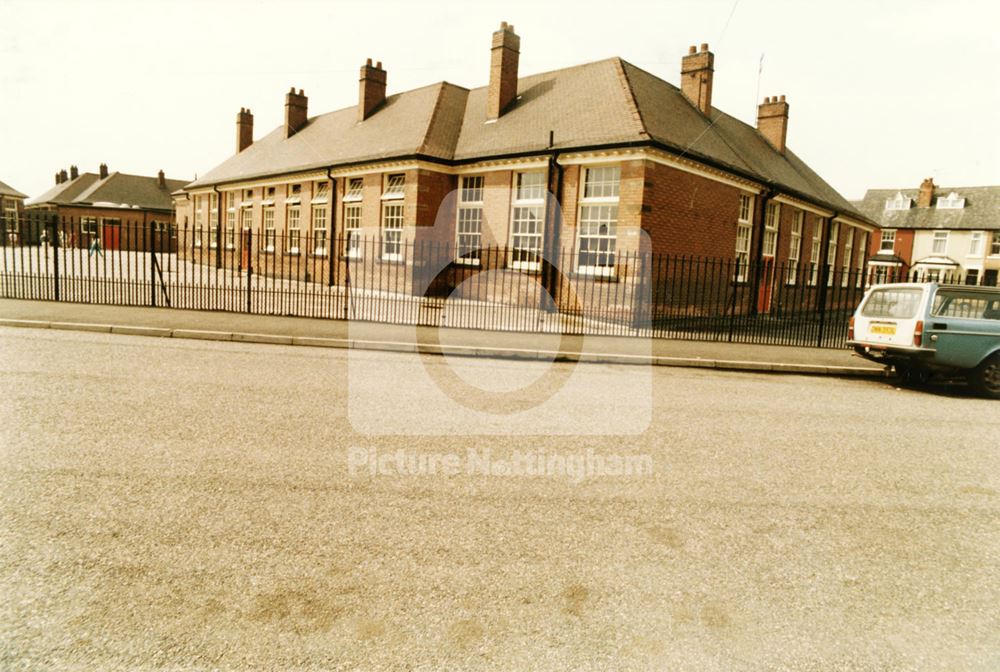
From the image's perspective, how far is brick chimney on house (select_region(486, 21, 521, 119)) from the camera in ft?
70.6

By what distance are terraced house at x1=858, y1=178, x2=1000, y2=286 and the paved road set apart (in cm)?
4632

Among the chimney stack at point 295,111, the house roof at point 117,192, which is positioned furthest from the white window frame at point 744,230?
the house roof at point 117,192

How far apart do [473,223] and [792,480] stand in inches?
689

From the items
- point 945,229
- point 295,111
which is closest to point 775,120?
point 295,111

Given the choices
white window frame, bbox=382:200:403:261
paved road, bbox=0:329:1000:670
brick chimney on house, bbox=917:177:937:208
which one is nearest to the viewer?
paved road, bbox=0:329:1000:670

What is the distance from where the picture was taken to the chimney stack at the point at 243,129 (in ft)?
135

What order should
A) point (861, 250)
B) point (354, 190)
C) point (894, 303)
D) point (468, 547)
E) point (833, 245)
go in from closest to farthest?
1. point (468, 547)
2. point (894, 303)
3. point (354, 190)
4. point (833, 245)
5. point (861, 250)

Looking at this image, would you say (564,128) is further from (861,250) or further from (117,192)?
(117,192)

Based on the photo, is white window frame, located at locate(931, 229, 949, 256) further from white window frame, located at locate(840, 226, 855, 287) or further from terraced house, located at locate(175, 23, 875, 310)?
terraced house, located at locate(175, 23, 875, 310)

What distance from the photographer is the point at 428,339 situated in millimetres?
12266

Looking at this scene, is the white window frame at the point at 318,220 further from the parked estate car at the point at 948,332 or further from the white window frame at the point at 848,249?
the white window frame at the point at 848,249

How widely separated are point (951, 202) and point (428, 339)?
186 feet

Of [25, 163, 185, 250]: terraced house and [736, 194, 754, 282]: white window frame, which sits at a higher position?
[25, 163, 185, 250]: terraced house

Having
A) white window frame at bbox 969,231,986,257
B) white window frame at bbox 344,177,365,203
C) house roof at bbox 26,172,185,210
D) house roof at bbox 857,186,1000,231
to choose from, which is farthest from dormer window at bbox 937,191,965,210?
house roof at bbox 26,172,185,210
